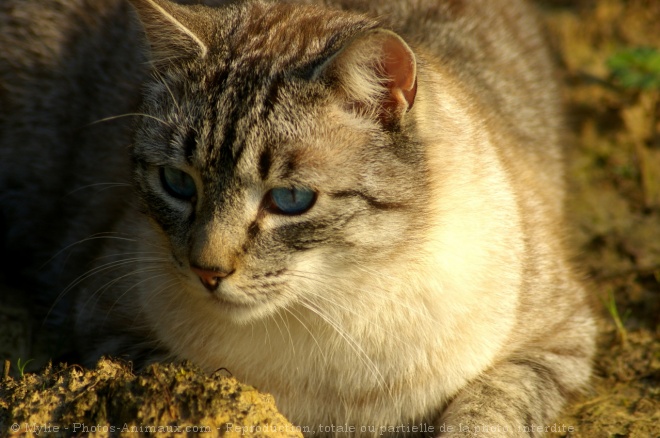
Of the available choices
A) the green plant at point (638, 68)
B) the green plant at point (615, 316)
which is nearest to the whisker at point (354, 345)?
the green plant at point (615, 316)

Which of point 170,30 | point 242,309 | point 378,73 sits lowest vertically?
point 242,309

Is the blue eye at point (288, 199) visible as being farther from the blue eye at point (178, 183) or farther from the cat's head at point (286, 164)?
the blue eye at point (178, 183)

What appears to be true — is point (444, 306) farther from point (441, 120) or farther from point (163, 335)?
point (163, 335)

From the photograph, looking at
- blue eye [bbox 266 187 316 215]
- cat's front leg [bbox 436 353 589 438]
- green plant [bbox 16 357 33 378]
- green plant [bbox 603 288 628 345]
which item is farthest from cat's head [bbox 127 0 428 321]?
green plant [bbox 603 288 628 345]

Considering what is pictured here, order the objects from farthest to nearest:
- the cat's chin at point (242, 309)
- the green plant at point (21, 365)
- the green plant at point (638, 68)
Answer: the green plant at point (638, 68), the green plant at point (21, 365), the cat's chin at point (242, 309)

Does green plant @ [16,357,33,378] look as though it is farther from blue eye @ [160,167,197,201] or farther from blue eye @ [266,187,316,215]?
blue eye @ [266,187,316,215]

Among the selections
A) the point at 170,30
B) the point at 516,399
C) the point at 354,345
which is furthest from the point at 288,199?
the point at 516,399

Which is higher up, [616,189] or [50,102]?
[616,189]

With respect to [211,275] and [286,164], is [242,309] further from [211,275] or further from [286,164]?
[286,164]
